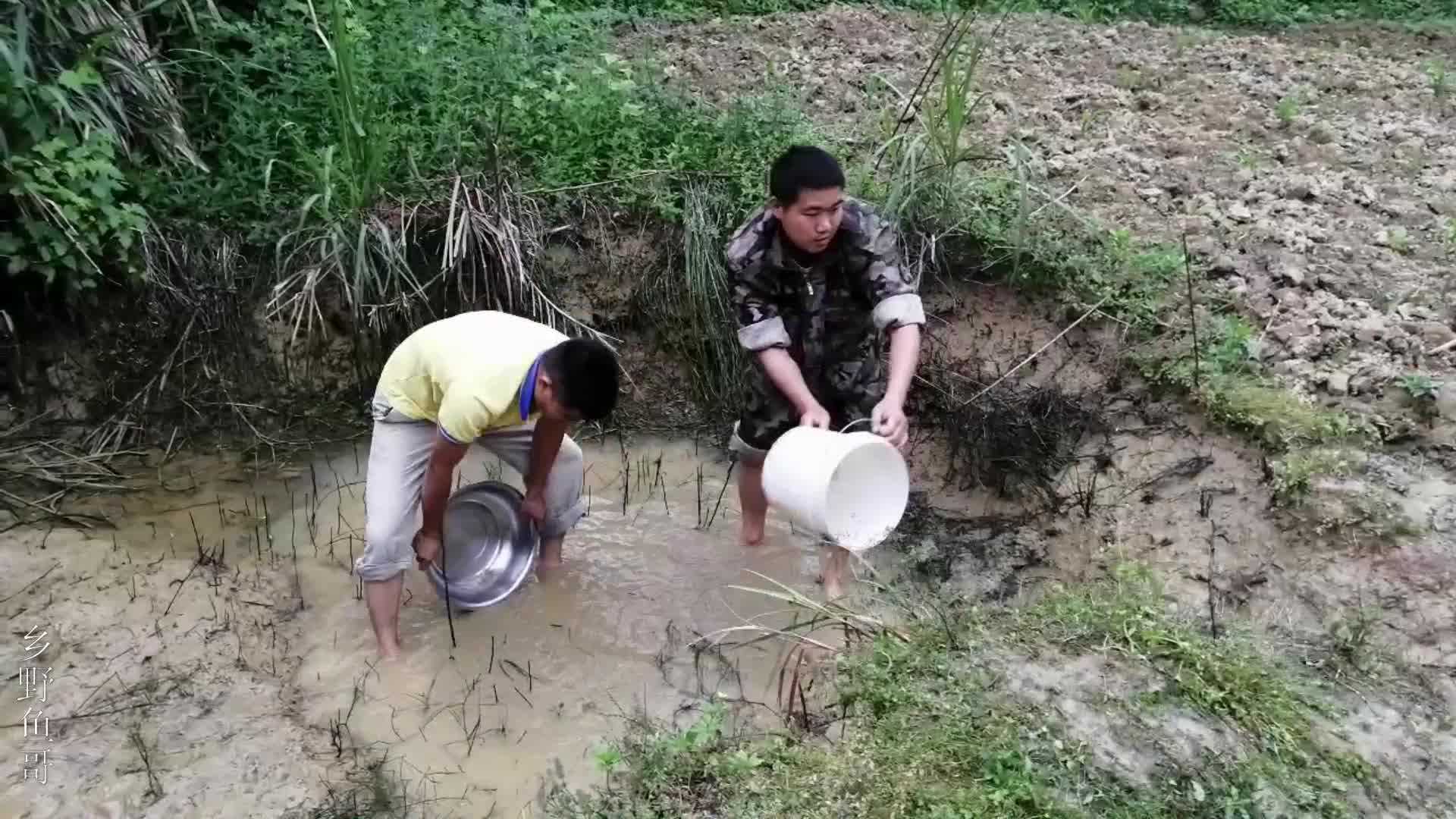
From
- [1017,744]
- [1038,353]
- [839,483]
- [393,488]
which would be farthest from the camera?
[1038,353]

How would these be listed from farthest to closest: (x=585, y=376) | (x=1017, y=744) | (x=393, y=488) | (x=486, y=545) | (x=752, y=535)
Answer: (x=752, y=535) < (x=486, y=545) < (x=393, y=488) < (x=585, y=376) < (x=1017, y=744)

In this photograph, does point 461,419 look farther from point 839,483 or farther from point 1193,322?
point 1193,322

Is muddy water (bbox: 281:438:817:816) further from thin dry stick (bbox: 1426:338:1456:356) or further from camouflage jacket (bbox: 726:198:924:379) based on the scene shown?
thin dry stick (bbox: 1426:338:1456:356)

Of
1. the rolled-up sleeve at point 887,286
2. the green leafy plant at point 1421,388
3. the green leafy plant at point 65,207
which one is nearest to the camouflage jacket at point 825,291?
the rolled-up sleeve at point 887,286

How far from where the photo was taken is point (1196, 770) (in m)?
2.24

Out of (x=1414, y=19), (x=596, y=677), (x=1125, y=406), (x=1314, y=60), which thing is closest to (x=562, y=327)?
(x=596, y=677)

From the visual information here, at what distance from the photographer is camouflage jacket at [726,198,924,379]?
3.18 meters

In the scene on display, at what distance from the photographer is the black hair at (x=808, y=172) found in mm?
2881

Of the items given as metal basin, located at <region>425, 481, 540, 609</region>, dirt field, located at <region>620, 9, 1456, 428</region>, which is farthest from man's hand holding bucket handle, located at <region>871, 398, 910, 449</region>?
dirt field, located at <region>620, 9, 1456, 428</region>

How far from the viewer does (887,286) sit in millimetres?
3164

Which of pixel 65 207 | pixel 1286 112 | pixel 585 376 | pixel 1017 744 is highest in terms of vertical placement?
pixel 1286 112

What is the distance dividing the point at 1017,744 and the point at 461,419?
5.37ft

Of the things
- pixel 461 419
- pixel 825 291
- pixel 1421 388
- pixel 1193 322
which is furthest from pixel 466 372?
pixel 1421 388

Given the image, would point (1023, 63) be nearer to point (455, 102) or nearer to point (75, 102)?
point (455, 102)
